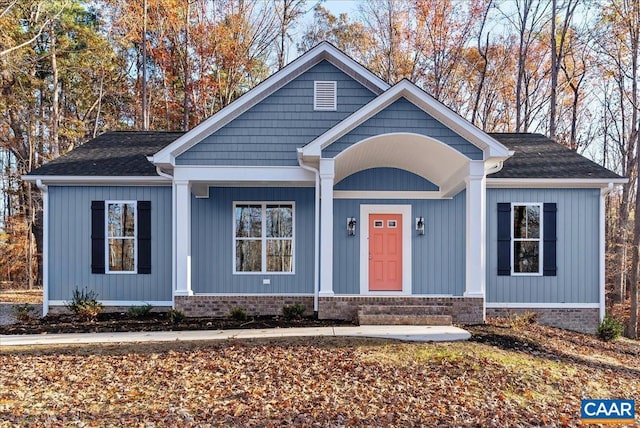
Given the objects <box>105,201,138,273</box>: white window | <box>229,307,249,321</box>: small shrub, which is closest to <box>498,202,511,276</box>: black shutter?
<box>229,307,249,321</box>: small shrub

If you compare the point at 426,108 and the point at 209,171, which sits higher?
the point at 426,108

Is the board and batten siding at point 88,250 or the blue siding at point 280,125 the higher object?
the blue siding at point 280,125

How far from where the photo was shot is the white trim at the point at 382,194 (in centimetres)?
1073

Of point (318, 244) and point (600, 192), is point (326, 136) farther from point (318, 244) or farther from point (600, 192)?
point (600, 192)

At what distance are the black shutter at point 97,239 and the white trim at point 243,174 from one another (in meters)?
2.46

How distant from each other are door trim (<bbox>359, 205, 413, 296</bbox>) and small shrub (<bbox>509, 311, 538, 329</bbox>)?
2.35m

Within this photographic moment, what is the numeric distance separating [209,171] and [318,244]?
261cm

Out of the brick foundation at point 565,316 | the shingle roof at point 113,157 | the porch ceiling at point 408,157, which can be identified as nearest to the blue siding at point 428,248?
the porch ceiling at point 408,157

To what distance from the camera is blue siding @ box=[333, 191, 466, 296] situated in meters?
10.8

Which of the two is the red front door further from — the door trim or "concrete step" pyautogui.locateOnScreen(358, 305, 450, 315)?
"concrete step" pyautogui.locateOnScreen(358, 305, 450, 315)

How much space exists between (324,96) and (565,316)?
7.08 meters

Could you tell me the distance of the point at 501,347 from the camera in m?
7.14

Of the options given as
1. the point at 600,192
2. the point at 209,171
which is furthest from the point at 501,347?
the point at 209,171

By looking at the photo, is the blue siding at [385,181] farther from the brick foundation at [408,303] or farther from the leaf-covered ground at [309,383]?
the leaf-covered ground at [309,383]
